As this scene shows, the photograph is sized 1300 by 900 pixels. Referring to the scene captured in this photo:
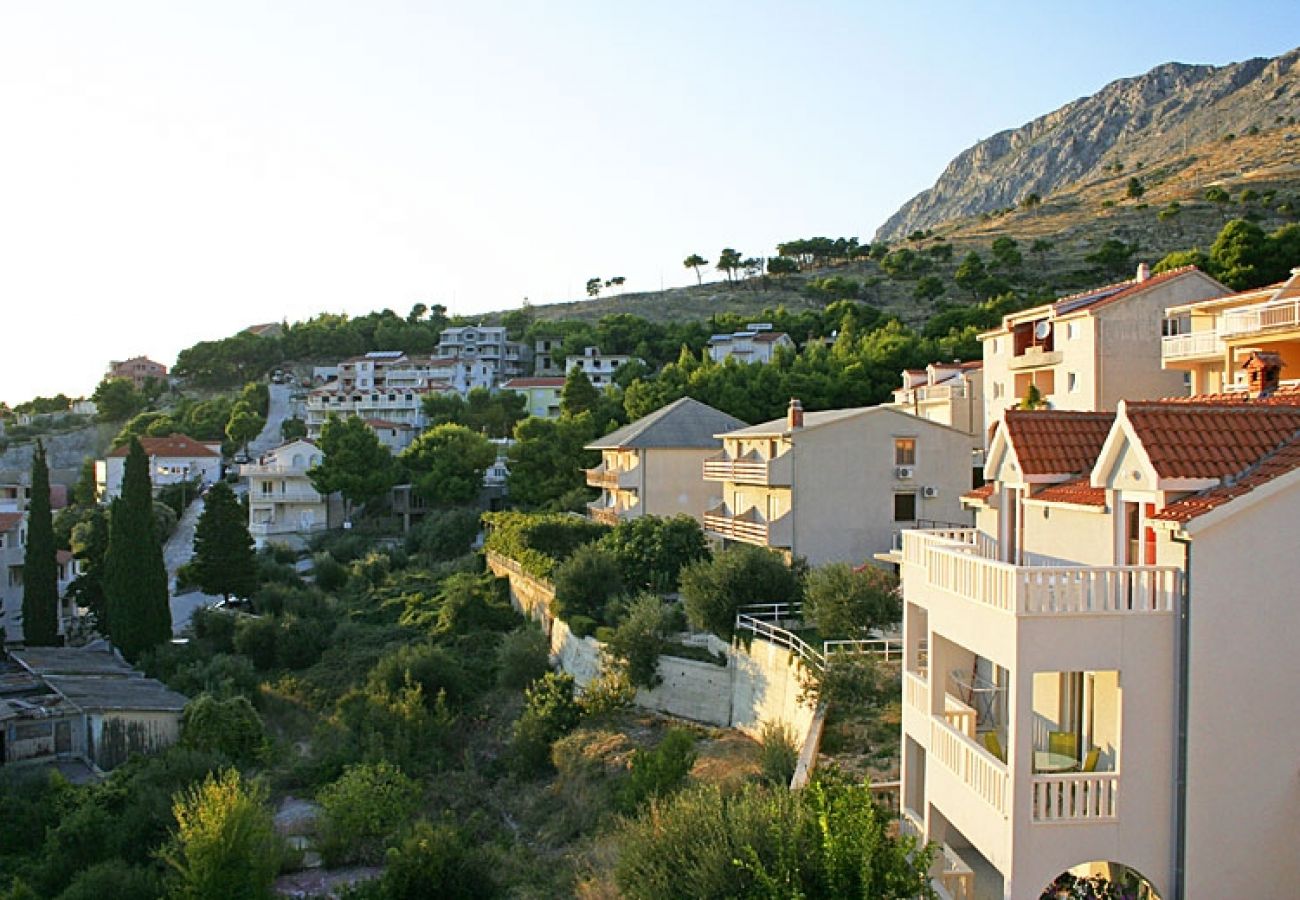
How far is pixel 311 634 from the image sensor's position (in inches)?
1673

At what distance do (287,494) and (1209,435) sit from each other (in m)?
63.8

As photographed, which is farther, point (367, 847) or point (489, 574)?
point (489, 574)

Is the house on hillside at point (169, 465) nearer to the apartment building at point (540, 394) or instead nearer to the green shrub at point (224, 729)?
the apartment building at point (540, 394)

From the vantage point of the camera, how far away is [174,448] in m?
81.2

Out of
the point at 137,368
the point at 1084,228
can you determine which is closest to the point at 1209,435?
the point at 1084,228

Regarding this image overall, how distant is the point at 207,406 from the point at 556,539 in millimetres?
69120

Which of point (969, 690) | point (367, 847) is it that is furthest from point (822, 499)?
point (969, 690)

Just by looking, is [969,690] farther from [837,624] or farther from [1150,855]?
[837,624]

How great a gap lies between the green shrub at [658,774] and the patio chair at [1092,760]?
11.4 metres

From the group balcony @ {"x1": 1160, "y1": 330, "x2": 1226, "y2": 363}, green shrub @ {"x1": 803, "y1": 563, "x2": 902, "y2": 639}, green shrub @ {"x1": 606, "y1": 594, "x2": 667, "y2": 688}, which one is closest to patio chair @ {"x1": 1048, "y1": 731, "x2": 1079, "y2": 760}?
green shrub @ {"x1": 803, "y1": 563, "x2": 902, "y2": 639}

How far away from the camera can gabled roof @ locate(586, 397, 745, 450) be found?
156ft

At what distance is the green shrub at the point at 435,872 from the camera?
21094mm

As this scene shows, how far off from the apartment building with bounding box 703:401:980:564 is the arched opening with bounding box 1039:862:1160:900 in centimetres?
2411

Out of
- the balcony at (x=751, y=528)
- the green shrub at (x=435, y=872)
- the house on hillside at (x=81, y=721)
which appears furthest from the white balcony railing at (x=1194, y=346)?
the house on hillside at (x=81, y=721)
